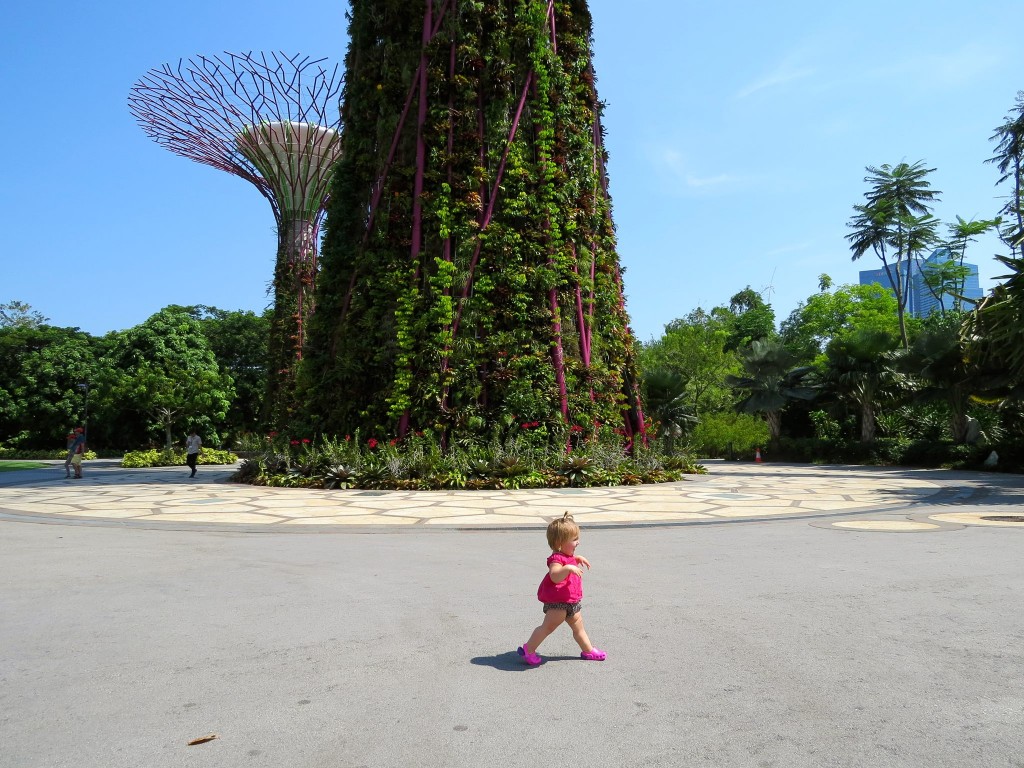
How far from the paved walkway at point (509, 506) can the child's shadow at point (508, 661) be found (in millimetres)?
4529

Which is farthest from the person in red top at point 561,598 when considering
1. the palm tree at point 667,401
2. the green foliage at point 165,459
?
the green foliage at point 165,459

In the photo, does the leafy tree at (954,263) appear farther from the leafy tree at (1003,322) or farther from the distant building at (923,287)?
the leafy tree at (1003,322)

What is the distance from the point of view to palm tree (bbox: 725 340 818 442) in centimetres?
3141

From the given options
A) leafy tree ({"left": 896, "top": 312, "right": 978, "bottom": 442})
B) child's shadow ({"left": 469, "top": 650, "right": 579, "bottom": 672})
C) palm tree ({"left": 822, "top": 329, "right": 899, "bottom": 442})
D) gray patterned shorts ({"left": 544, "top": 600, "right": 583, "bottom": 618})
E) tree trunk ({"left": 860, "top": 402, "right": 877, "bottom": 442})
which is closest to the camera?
child's shadow ({"left": 469, "top": 650, "right": 579, "bottom": 672})

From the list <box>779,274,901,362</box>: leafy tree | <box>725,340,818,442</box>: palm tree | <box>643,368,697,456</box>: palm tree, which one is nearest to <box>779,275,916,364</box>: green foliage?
<box>779,274,901,362</box>: leafy tree

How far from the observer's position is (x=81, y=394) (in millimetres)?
39312

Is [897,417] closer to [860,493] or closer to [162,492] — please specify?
[860,493]

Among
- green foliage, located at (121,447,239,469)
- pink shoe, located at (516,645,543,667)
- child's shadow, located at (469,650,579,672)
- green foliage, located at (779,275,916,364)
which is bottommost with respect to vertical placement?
child's shadow, located at (469,650,579,672)

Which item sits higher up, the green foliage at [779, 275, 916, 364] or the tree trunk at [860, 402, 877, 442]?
the green foliage at [779, 275, 916, 364]

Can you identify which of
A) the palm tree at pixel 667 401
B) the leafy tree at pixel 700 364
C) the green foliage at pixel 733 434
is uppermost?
the leafy tree at pixel 700 364

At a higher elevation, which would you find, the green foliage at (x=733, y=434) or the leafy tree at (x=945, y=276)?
the leafy tree at (x=945, y=276)

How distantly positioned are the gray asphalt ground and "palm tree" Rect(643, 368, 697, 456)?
20132 mm

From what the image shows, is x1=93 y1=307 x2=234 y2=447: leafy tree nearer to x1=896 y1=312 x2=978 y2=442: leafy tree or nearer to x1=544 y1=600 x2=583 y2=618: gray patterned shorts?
x1=896 y1=312 x2=978 y2=442: leafy tree

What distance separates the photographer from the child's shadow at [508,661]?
325 cm
